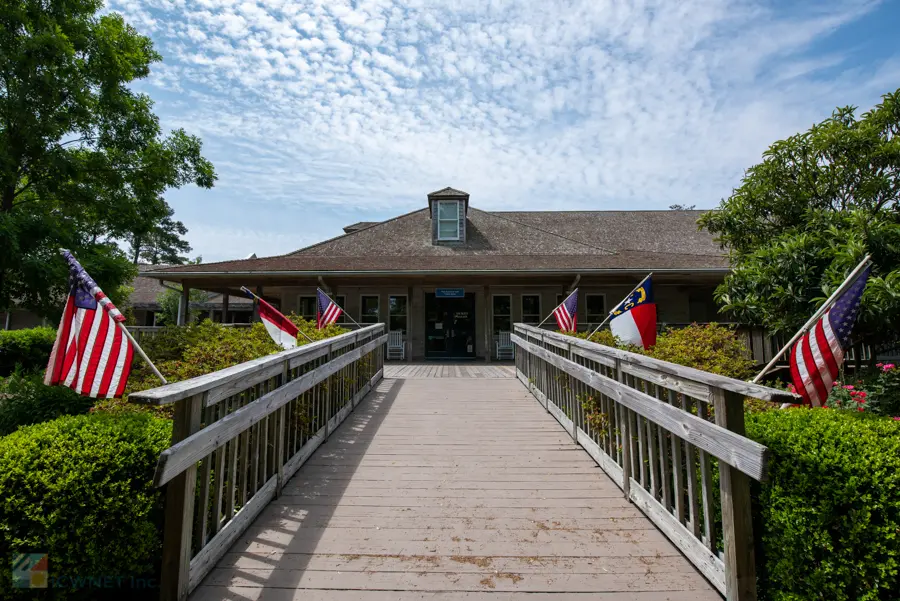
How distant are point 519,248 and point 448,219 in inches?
110


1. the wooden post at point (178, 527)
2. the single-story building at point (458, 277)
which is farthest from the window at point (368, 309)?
the wooden post at point (178, 527)

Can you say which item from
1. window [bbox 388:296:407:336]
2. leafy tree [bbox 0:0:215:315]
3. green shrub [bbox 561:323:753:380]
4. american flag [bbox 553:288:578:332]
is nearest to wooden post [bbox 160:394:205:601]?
green shrub [bbox 561:323:753:380]

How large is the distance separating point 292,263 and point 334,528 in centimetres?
1205

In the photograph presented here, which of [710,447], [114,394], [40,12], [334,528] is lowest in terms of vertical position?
[334,528]

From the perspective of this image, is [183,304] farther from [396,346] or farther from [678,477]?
[678,477]

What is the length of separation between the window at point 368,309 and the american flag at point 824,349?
13.4m

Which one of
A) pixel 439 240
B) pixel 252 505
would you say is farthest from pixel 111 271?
pixel 439 240

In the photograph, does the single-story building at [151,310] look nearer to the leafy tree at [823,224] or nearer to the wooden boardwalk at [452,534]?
the wooden boardwalk at [452,534]

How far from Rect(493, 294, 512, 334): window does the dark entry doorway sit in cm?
80

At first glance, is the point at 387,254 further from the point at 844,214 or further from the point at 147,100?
the point at 844,214

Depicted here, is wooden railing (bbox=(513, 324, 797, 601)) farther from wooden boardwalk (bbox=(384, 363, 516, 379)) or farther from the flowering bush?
wooden boardwalk (bbox=(384, 363, 516, 379))

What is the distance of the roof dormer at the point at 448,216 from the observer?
16.1 meters

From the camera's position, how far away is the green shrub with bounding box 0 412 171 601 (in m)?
1.98

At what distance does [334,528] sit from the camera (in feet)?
9.93
